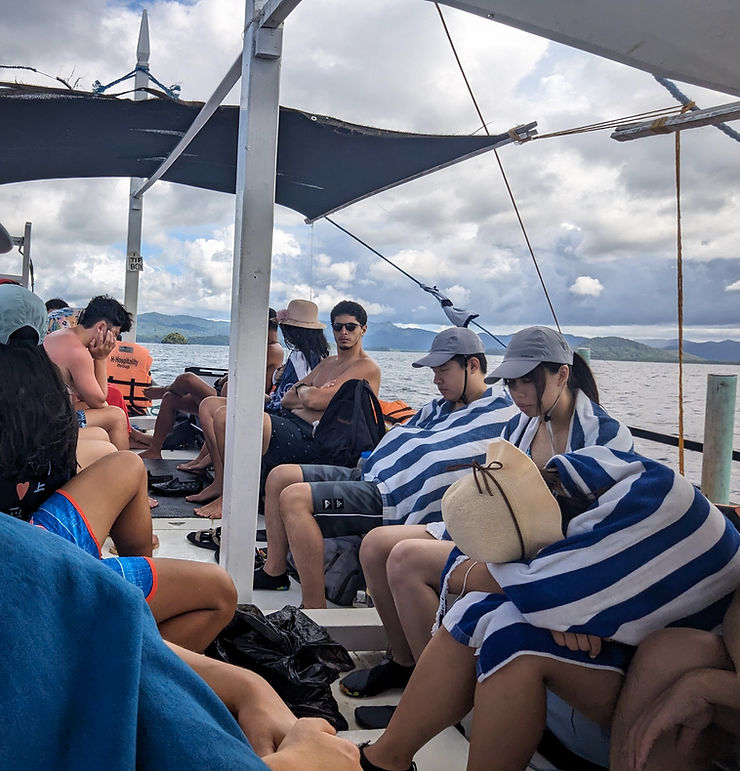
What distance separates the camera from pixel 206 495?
3.65 meters

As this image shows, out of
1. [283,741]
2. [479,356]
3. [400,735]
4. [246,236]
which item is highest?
[246,236]

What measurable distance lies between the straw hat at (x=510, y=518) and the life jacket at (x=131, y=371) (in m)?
5.04

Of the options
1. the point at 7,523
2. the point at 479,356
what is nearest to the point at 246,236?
the point at 479,356

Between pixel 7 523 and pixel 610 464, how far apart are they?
1.27 metres

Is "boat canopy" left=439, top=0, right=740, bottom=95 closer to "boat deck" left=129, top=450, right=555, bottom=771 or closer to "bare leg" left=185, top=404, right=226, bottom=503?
"boat deck" left=129, top=450, right=555, bottom=771

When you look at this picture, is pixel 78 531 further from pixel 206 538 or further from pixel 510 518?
pixel 206 538

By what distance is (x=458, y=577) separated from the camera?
1679 mm

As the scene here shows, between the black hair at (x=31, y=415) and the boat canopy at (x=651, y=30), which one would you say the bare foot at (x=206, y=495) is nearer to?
the black hair at (x=31, y=415)

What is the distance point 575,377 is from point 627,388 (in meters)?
3.66

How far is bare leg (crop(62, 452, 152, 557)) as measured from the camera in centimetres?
169

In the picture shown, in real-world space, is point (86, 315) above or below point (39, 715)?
above

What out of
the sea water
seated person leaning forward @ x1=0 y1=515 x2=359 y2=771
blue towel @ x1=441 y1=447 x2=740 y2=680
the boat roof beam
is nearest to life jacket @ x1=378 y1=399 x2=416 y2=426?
the sea water

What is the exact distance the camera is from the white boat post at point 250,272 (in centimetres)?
216

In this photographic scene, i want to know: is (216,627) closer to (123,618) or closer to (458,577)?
(458,577)
